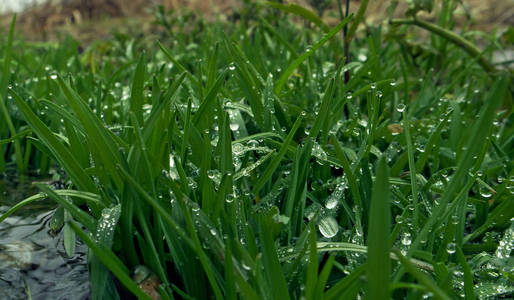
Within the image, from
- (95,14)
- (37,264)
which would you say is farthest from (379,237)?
(95,14)

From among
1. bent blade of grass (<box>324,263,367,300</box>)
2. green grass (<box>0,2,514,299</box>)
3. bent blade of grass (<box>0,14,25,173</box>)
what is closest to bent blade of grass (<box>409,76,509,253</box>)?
green grass (<box>0,2,514,299</box>)

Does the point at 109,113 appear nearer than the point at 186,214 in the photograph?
No

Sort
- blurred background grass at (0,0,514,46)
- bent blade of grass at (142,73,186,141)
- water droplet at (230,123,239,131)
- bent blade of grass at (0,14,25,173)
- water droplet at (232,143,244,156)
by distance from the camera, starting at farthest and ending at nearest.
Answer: blurred background grass at (0,0,514,46) → bent blade of grass at (0,14,25,173) → water droplet at (230,123,239,131) → water droplet at (232,143,244,156) → bent blade of grass at (142,73,186,141)

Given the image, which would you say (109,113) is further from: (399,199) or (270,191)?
(399,199)

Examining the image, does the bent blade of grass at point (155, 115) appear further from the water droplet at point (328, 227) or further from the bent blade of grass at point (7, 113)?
the bent blade of grass at point (7, 113)

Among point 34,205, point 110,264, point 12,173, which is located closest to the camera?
point 110,264

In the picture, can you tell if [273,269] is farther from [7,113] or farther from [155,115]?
[7,113]

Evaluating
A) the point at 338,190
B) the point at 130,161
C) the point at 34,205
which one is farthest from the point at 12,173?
the point at 338,190

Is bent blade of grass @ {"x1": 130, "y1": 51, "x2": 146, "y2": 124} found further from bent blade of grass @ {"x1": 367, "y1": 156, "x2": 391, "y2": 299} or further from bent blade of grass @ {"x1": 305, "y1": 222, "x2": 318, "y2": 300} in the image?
bent blade of grass @ {"x1": 367, "y1": 156, "x2": 391, "y2": 299}
